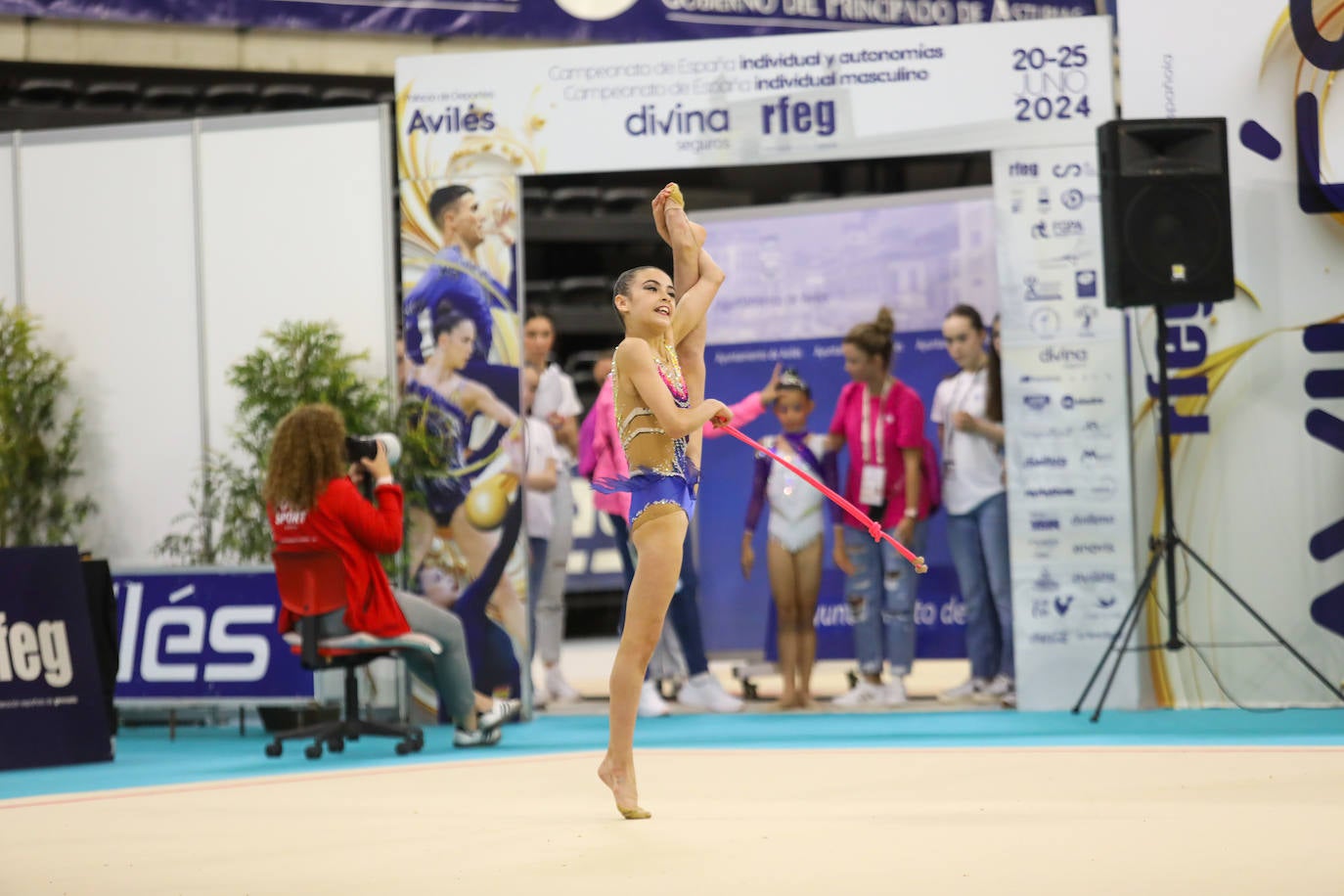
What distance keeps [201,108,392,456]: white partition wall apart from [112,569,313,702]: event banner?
33.7 inches

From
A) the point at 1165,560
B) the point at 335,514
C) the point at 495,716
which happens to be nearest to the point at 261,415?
the point at 335,514

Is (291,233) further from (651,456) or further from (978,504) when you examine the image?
(651,456)

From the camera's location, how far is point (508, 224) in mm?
7258

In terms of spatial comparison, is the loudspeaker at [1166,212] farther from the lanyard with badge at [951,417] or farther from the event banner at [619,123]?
the lanyard with badge at [951,417]

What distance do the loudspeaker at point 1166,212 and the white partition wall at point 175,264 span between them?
3302mm

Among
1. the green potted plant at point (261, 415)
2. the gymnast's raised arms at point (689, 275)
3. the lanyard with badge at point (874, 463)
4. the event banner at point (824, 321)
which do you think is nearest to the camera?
the gymnast's raised arms at point (689, 275)

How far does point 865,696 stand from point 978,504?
107cm

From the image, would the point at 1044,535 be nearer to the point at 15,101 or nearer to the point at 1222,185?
the point at 1222,185

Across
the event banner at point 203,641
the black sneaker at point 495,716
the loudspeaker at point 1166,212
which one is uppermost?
the loudspeaker at point 1166,212

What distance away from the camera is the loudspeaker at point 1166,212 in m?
6.37

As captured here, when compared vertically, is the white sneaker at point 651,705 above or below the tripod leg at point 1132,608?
below

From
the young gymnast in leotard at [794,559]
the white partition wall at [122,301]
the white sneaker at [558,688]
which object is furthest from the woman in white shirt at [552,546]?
the white partition wall at [122,301]

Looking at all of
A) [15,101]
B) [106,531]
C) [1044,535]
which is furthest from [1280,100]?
[15,101]

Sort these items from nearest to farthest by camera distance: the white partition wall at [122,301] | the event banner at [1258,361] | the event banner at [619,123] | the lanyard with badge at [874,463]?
the event banner at [1258,361]
the event banner at [619,123]
the lanyard with badge at [874,463]
the white partition wall at [122,301]
